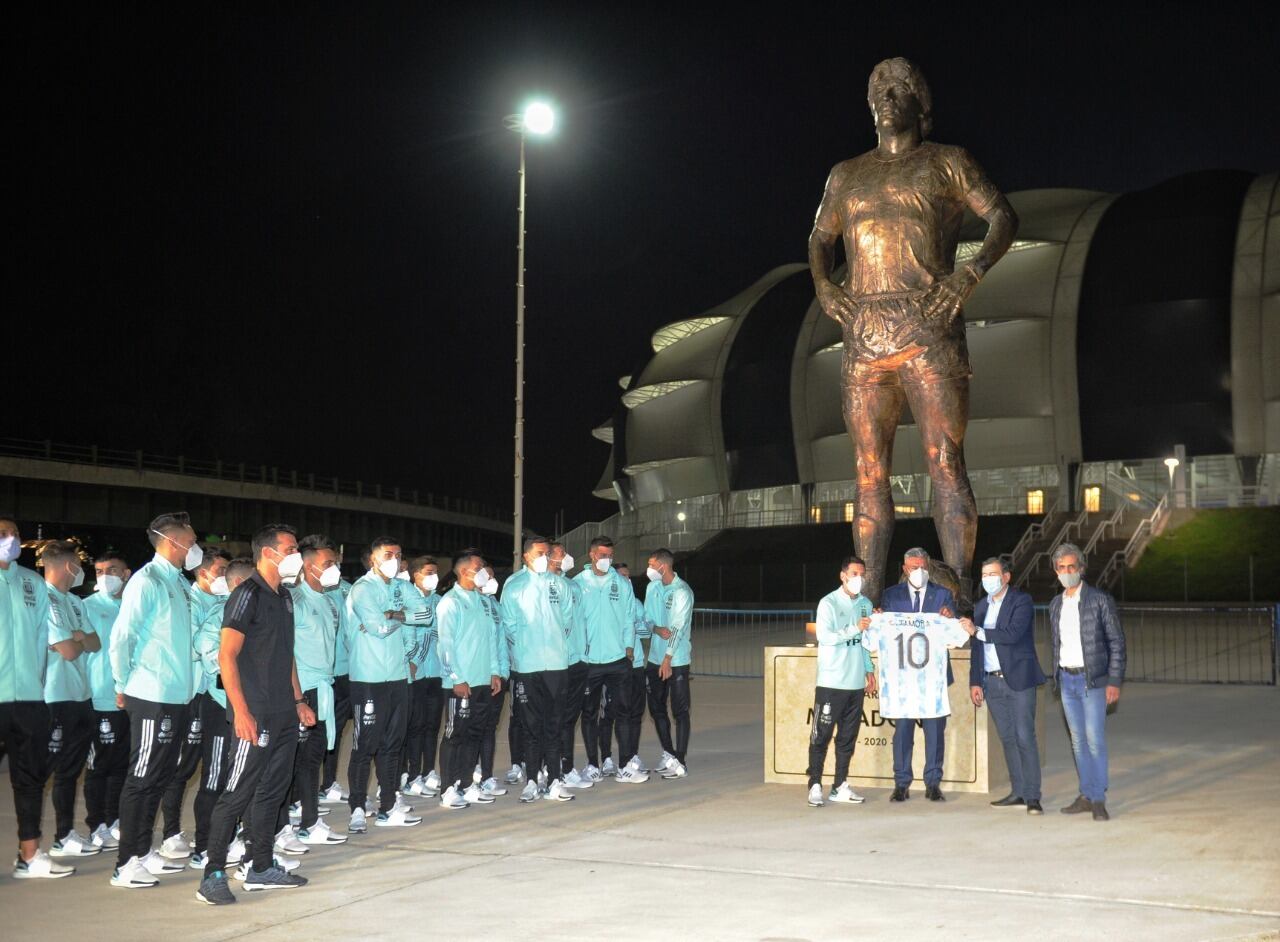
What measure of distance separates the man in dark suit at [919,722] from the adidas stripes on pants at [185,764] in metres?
5.44

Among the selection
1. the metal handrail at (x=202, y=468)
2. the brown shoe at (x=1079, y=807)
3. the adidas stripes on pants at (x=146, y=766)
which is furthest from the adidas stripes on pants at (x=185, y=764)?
the metal handrail at (x=202, y=468)

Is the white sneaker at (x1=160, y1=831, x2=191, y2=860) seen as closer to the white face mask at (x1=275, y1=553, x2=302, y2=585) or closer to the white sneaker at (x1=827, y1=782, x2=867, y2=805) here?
the white face mask at (x1=275, y1=553, x2=302, y2=585)

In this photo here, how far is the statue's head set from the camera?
11742 mm

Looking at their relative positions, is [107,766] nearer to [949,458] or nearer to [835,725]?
[835,725]

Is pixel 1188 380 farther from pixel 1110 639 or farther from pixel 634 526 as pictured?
pixel 1110 639

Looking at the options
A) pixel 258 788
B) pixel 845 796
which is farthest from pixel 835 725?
pixel 258 788

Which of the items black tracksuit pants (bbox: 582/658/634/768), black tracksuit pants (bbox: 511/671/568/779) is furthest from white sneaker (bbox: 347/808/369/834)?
black tracksuit pants (bbox: 582/658/634/768)

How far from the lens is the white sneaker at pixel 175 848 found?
8.80 m

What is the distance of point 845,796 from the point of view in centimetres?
1069

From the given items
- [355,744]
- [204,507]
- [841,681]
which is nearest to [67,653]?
[355,744]

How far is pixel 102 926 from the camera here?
6.79m

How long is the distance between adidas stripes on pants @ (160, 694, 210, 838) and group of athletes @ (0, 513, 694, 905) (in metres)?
0.02

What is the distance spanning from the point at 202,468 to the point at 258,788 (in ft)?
179

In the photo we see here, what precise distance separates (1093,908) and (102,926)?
5178 mm
